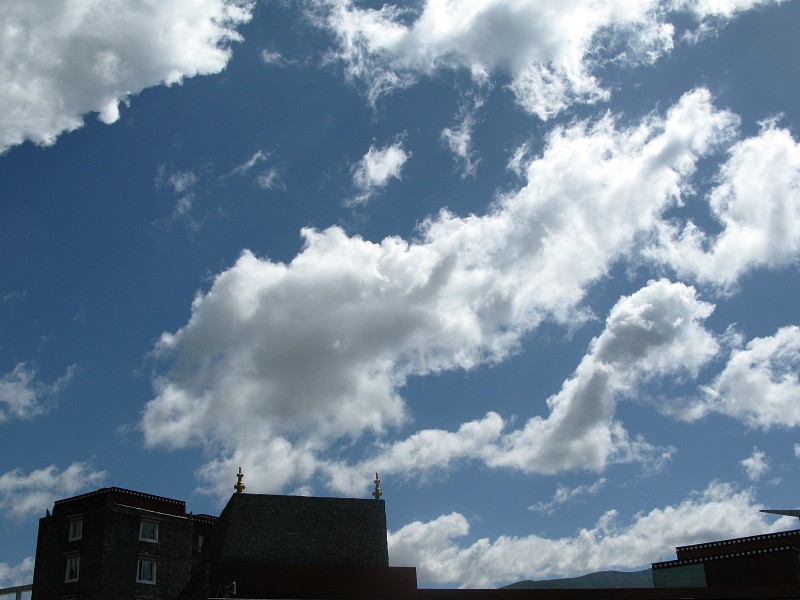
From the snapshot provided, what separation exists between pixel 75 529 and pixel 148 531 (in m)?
6.06

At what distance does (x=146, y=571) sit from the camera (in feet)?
221

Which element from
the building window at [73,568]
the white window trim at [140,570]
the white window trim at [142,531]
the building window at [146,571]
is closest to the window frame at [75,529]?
the building window at [73,568]

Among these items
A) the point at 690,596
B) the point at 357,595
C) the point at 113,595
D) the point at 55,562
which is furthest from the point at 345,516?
the point at 55,562

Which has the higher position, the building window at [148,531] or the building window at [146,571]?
the building window at [148,531]

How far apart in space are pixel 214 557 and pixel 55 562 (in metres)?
30.5

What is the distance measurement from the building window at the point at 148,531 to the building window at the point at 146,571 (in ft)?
6.12

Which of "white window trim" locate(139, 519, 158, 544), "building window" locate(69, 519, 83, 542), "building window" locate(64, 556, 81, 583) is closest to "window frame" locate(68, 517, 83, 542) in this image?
"building window" locate(69, 519, 83, 542)

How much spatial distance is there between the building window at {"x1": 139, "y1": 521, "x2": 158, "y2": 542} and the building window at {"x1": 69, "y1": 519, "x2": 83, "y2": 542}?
4916mm

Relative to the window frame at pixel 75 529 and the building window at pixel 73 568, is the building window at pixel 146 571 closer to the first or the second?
the building window at pixel 73 568

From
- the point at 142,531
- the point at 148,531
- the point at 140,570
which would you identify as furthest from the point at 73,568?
the point at 148,531

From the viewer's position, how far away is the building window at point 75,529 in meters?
66.9

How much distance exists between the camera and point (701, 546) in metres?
50.4

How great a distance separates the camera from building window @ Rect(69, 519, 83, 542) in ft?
219

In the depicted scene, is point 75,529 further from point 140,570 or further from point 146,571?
point 146,571
